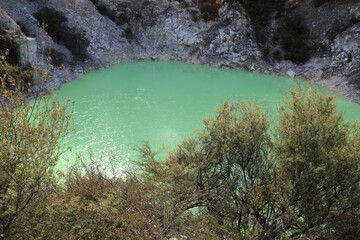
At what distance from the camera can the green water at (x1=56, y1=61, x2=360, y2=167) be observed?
57.9ft

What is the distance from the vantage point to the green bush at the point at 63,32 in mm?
28281

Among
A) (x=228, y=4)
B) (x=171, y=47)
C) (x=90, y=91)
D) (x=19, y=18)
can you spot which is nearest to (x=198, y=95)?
(x=90, y=91)

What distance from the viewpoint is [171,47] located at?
33875mm

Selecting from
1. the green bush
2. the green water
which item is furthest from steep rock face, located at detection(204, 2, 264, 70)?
the green bush

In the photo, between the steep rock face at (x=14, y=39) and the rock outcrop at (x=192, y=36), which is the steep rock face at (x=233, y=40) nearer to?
the rock outcrop at (x=192, y=36)

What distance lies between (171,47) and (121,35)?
259 inches

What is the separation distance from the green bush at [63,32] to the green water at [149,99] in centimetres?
317

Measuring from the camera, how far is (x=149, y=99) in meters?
23.7

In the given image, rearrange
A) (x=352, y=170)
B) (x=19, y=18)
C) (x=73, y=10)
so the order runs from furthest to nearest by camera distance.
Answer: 1. (x=73, y=10)
2. (x=19, y=18)
3. (x=352, y=170)

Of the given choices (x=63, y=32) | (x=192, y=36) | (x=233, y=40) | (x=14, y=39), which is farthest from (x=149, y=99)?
(x=233, y=40)

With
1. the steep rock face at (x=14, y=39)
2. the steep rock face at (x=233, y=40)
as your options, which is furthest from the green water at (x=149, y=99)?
the steep rock face at (x=14, y=39)

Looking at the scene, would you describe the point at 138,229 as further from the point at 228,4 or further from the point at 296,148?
the point at 228,4

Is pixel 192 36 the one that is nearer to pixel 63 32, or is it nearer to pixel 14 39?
pixel 63 32

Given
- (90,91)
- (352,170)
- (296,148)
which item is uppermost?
(90,91)
